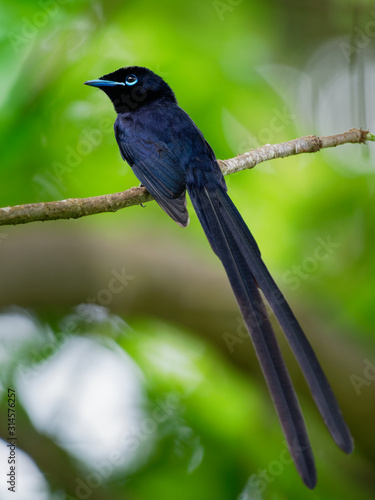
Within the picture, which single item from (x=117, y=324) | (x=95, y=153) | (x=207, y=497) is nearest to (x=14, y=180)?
(x=95, y=153)

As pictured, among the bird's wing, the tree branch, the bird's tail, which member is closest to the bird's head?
the bird's wing

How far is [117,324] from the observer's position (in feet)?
11.9

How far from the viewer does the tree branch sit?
7.01 ft

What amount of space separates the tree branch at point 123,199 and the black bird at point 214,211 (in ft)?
0.52

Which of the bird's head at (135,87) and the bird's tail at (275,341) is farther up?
the bird's head at (135,87)

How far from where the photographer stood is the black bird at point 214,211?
169cm

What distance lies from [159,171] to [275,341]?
4.75 ft

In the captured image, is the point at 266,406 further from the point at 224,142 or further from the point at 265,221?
the point at 224,142

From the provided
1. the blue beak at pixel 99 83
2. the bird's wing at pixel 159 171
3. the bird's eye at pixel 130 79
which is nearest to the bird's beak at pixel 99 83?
the blue beak at pixel 99 83

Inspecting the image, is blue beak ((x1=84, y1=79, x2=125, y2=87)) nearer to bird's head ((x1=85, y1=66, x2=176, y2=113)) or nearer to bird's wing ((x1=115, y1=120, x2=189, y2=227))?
bird's head ((x1=85, y1=66, x2=176, y2=113))

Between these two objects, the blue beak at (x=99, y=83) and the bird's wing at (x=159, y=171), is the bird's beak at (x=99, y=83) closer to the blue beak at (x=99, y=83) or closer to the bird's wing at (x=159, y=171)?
the blue beak at (x=99, y=83)

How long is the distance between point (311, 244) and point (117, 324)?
125 centimetres

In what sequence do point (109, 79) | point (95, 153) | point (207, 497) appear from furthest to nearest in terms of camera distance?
1. point (95, 153)
2. point (109, 79)
3. point (207, 497)

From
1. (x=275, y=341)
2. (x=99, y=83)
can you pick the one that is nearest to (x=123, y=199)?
(x=275, y=341)
